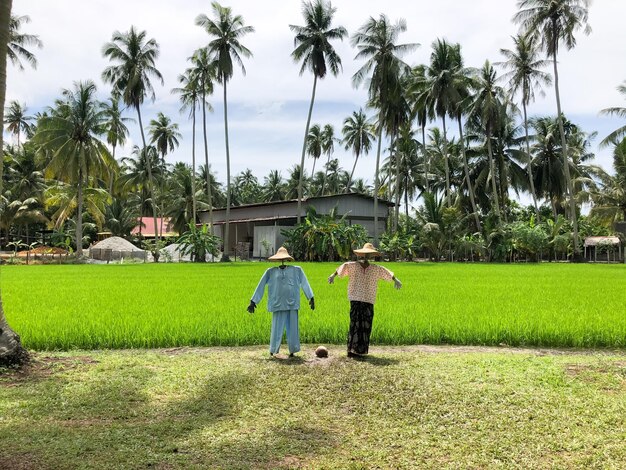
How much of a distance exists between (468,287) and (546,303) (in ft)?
12.8

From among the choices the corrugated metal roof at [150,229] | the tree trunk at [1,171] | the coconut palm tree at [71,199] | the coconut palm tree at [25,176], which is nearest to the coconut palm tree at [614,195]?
the coconut palm tree at [71,199]

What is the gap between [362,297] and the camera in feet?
22.4

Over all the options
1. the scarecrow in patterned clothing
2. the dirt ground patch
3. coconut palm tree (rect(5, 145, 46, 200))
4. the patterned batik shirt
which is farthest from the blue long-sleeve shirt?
coconut palm tree (rect(5, 145, 46, 200))

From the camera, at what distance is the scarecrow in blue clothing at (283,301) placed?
267 inches

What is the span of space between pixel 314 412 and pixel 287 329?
90.8 inches

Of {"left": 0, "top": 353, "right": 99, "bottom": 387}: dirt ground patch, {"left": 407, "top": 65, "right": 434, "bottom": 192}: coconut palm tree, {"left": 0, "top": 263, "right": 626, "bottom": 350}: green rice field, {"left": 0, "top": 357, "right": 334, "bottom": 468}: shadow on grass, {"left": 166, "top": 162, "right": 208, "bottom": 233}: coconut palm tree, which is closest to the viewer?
{"left": 0, "top": 357, "right": 334, "bottom": 468}: shadow on grass

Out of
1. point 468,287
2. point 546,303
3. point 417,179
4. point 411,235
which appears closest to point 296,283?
point 546,303

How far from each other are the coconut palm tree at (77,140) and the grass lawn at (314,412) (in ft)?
92.7

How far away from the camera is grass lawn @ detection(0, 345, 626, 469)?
3604 millimetres

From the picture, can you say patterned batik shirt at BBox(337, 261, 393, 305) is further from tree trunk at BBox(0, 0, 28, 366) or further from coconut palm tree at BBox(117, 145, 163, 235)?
coconut palm tree at BBox(117, 145, 163, 235)

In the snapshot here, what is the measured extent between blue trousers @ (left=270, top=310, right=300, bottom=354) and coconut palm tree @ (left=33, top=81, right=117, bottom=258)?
2846cm

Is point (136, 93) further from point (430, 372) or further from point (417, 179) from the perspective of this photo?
point (430, 372)

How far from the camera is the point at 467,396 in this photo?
500 cm

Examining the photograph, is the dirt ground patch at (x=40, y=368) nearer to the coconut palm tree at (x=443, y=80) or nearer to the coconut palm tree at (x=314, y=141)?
the coconut palm tree at (x=443, y=80)
